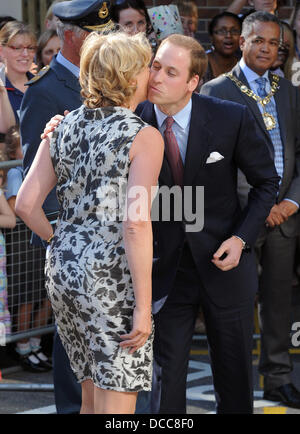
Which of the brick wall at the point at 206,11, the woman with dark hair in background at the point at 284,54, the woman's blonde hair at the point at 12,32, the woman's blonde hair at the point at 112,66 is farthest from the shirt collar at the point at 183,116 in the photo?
the brick wall at the point at 206,11

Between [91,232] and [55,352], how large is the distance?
1.44 meters

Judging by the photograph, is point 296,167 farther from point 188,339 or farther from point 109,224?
point 109,224

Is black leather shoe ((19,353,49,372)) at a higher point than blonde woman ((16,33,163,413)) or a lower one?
lower

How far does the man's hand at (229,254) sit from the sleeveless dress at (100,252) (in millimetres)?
680

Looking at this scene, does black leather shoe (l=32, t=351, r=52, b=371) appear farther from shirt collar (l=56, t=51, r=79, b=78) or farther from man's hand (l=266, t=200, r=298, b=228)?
shirt collar (l=56, t=51, r=79, b=78)

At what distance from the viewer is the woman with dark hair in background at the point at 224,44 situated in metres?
7.02

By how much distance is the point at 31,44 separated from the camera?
6.54 meters

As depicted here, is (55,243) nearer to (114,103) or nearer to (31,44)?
(114,103)

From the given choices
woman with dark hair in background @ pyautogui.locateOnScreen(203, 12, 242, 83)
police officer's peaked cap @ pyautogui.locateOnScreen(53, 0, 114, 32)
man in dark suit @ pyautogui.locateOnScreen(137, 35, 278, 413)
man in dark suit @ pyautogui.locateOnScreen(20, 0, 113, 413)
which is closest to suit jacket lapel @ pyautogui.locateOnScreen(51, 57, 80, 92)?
man in dark suit @ pyautogui.locateOnScreen(20, 0, 113, 413)

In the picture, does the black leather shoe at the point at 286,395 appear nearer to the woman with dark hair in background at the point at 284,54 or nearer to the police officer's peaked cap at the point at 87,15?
the police officer's peaked cap at the point at 87,15

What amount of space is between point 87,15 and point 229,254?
146cm

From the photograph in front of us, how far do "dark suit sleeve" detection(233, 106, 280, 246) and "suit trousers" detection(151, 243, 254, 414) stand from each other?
0.28 m

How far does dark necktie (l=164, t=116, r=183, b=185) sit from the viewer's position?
13.1 ft
